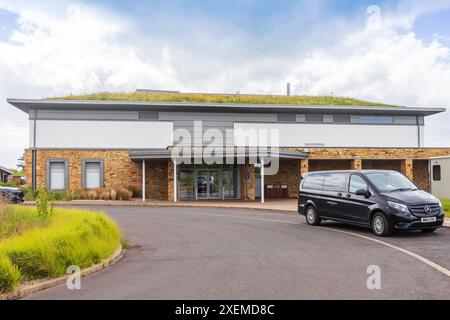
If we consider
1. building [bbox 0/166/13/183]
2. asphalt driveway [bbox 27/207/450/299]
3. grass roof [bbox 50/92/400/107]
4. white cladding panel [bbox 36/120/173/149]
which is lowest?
asphalt driveway [bbox 27/207/450/299]

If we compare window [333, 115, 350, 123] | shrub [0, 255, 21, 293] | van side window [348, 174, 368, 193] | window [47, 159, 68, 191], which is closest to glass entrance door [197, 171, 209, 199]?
window [47, 159, 68, 191]

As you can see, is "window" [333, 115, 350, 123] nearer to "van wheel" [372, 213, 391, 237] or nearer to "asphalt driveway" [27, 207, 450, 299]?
"asphalt driveway" [27, 207, 450, 299]

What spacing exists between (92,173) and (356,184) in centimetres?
2264

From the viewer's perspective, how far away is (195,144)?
3450 centimetres

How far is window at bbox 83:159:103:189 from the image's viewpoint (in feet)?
104

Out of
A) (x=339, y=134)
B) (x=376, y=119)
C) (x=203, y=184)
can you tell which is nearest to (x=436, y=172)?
(x=339, y=134)

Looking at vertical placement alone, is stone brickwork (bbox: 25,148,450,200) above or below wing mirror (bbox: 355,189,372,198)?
above

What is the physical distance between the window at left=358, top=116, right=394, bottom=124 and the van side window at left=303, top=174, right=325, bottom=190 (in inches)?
895

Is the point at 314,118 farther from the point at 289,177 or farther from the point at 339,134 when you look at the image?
the point at 289,177

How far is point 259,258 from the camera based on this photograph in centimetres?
893

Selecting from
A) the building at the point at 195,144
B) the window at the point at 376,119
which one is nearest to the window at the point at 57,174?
the building at the point at 195,144

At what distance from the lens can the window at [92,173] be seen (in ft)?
104
